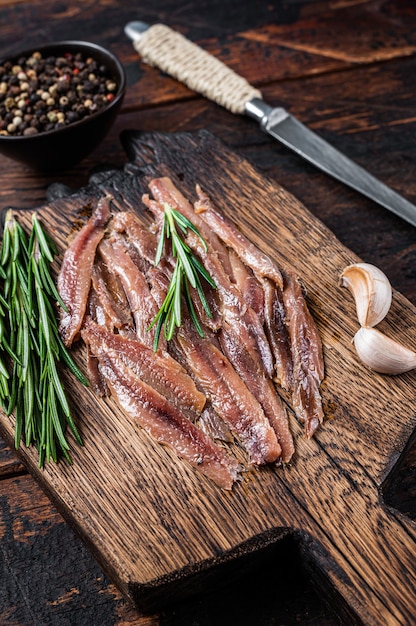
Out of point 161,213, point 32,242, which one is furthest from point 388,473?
point 32,242

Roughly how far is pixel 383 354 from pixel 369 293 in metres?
0.27

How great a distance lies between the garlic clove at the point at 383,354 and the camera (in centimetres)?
256

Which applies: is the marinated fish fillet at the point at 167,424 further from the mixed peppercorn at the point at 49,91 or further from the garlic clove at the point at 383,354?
the mixed peppercorn at the point at 49,91

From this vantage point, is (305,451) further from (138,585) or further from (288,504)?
(138,585)

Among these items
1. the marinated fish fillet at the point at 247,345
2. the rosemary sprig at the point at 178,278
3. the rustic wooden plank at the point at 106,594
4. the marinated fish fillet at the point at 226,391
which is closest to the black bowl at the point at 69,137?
the rosemary sprig at the point at 178,278

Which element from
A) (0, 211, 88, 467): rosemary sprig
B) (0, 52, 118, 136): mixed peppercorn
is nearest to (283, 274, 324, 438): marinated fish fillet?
(0, 211, 88, 467): rosemary sprig

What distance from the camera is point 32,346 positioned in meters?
2.71

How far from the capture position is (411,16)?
14.7 feet

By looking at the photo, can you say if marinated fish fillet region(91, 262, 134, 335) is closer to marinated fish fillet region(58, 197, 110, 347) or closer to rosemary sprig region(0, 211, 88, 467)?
marinated fish fillet region(58, 197, 110, 347)

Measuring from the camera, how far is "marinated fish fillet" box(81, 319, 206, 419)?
2539 mm

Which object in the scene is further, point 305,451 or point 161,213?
point 161,213

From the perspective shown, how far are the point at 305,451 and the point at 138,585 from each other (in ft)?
2.31

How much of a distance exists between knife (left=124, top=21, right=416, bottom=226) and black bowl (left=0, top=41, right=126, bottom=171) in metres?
0.55

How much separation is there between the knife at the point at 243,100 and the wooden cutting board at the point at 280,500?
80 cm
